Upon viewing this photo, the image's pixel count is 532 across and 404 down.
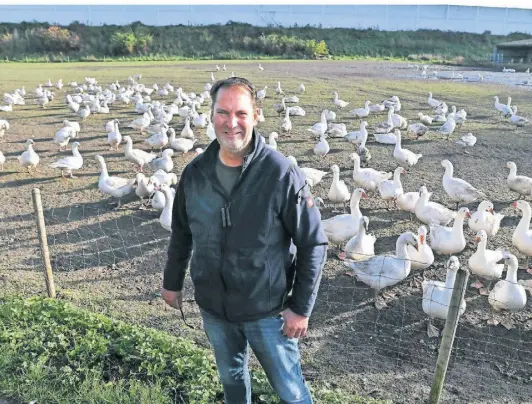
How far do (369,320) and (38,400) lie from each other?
3624 mm

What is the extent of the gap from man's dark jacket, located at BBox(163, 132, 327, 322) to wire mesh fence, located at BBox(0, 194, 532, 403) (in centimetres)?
230

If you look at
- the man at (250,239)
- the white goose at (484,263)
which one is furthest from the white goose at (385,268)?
the man at (250,239)

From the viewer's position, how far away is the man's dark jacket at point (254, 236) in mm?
2623

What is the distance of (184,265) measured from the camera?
321 cm

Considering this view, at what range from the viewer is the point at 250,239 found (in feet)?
8.70

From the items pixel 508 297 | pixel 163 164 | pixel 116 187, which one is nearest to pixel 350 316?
pixel 508 297

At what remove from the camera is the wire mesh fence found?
477 centimetres

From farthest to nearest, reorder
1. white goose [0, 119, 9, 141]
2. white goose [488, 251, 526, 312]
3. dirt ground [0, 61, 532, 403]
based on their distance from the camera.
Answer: white goose [0, 119, 9, 141]
white goose [488, 251, 526, 312]
dirt ground [0, 61, 532, 403]

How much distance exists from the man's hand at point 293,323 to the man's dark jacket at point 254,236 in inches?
1.6

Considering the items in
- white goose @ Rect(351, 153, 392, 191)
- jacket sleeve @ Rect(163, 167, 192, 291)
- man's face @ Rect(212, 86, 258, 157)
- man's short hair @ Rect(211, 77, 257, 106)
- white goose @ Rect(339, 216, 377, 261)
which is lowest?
white goose @ Rect(339, 216, 377, 261)

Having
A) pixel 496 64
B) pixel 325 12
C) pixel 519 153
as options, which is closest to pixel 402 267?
pixel 519 153

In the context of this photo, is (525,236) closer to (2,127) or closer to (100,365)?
(100,365)

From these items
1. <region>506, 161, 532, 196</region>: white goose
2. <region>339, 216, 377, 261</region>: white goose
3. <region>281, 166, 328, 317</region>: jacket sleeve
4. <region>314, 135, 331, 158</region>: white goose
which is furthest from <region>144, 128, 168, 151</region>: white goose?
<region>281, 166, 328, 317</region>: jacket sleeve

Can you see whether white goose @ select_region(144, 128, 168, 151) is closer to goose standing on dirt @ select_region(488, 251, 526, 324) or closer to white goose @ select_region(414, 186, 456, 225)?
white goose @ select_region(414, 186, 456, 225)
